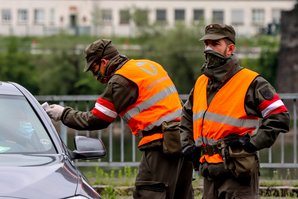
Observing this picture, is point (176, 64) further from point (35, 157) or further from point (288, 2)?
point (35, 157)

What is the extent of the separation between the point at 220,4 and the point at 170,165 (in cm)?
9553

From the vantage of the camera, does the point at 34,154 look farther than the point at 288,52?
No

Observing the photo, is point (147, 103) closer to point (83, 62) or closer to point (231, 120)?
point (231, 120)

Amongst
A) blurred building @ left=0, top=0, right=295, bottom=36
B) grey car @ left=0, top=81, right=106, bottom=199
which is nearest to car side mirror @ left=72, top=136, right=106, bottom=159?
grey car @ left=0, top=81, right=106, bottom=199

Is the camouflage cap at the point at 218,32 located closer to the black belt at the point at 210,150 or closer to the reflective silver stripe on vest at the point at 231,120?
the reflective silver stripe on vest at the point at 231,120

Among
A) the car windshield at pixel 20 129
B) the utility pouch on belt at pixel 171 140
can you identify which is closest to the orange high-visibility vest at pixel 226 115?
the utility pouch on belt at pixel 171 140

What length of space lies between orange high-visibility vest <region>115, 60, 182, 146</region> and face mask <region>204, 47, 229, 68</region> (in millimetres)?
1140

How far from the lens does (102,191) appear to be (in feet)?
40.1

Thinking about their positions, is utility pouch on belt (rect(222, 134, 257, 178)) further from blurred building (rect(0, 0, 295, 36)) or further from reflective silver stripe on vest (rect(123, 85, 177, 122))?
blurred building (rect(0, 0, 295, 36))

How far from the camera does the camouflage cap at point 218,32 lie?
7.62 metres

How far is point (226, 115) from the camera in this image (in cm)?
755

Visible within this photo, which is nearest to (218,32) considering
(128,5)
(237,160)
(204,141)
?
(204,141)

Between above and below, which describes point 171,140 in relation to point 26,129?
below

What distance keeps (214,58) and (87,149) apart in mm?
1050
